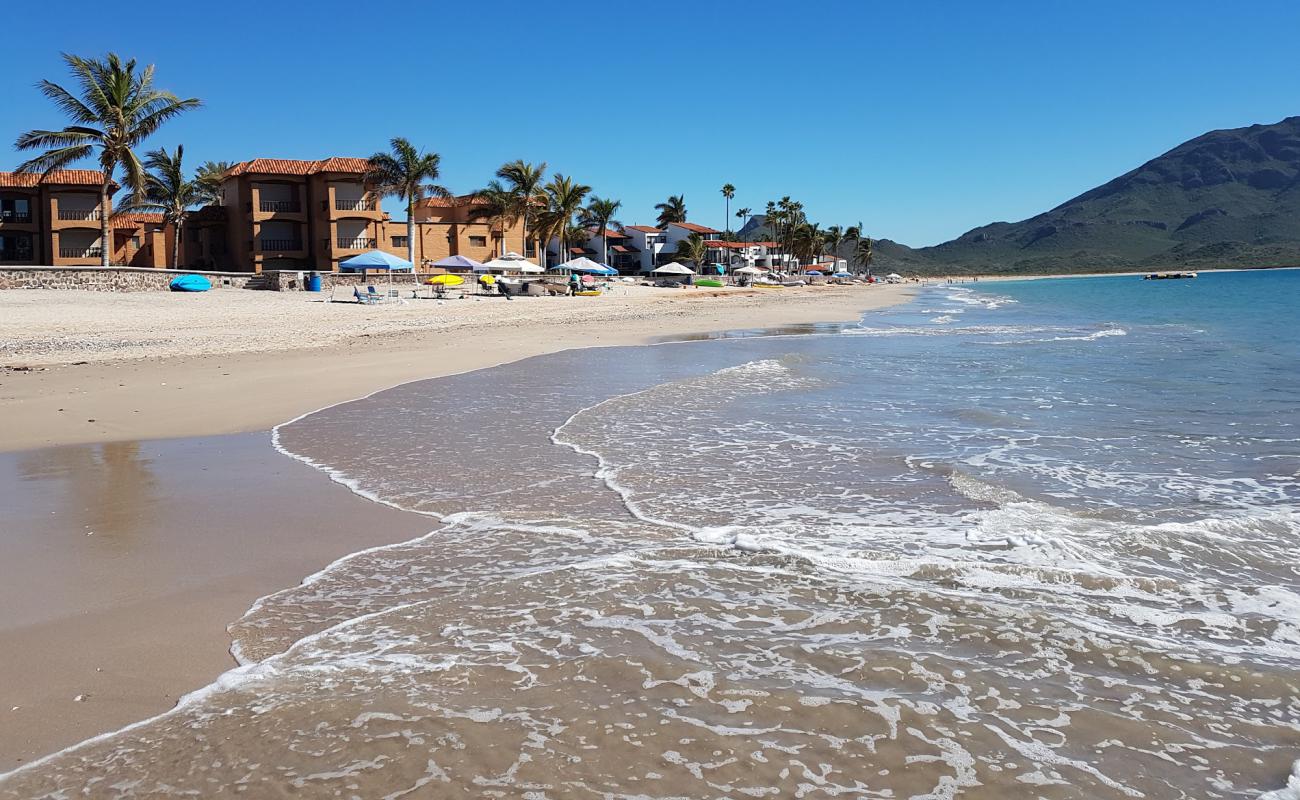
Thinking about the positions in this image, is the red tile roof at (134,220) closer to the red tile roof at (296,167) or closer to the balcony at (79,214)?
the balcony at (79,214)

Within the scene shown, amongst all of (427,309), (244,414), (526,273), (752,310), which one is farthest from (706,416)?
(526,273)

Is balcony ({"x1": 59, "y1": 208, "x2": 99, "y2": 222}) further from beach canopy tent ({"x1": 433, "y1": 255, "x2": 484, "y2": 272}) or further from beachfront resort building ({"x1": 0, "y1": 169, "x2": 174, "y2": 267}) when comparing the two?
beach canopy tent ({"x1": 433, "y1": 255, "x2": 484, "y2": 272})

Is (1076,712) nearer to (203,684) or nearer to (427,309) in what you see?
(203,684)

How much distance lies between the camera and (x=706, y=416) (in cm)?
1105

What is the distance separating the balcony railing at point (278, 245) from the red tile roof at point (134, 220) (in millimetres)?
7157

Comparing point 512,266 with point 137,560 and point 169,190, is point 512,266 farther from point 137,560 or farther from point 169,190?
point 137,560

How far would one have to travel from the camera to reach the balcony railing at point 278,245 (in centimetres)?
5228

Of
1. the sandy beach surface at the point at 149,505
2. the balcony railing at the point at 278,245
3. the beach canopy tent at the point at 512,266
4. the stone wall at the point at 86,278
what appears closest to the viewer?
the sandy beach surface at the point at 149,505

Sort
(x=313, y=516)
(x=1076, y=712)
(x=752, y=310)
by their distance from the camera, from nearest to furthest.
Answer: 1. (x=1076, y=712)
2. (x=313, y=516)
3. (x=752, y=310)

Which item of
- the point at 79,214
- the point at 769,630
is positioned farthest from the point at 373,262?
the point at 769,630

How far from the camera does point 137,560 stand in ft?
17.4

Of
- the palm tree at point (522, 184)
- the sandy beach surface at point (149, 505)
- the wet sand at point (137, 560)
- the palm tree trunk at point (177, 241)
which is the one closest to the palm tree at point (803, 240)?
the palm tree at point (522, 184)

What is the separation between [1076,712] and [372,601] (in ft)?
11.2

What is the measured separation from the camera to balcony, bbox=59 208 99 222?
4988 centimetres
